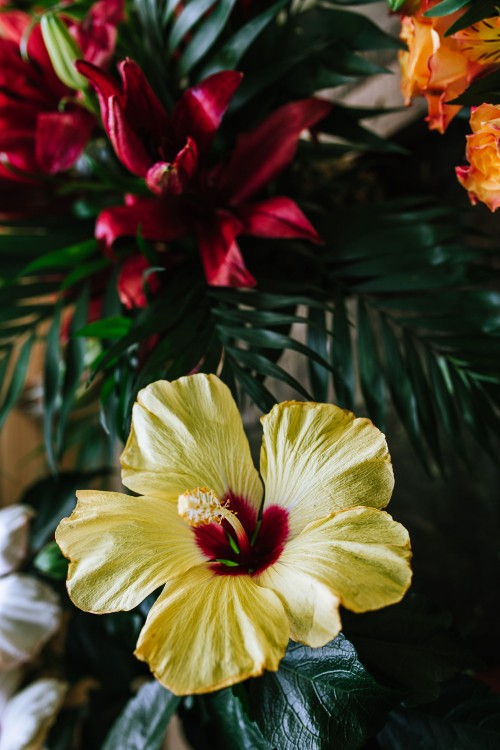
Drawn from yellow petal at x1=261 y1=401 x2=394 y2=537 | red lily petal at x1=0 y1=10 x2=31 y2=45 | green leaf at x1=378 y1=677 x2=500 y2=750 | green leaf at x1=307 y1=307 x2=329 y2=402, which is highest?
red lily petal at x1=0 y1=10 x2=31 y2=45

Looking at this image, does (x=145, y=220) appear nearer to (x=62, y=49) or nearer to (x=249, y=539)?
(x=62, y=49)

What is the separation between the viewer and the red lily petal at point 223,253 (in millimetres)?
534

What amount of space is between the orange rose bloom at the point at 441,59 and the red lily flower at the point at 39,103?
30 cm

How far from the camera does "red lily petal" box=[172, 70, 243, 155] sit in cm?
51

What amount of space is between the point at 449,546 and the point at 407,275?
298mm

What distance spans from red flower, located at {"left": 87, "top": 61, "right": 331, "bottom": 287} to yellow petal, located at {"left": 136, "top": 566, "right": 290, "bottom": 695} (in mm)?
269

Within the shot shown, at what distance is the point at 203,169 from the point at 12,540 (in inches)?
15.9

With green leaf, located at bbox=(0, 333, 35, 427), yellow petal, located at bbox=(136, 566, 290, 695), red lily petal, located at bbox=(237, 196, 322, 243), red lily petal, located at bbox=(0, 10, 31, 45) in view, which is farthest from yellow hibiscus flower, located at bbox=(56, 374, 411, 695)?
red lily petal, located at bbox=(0, 10, 31, 45)

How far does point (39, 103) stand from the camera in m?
0.66

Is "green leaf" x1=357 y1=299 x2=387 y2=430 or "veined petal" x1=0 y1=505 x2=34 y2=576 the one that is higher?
"green leaf" x1=357 y1=299 x2=387 y2=430

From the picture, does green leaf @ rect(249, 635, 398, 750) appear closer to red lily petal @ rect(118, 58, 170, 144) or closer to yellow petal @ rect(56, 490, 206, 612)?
yellow petal @ rect(56, 490, 206, 612)

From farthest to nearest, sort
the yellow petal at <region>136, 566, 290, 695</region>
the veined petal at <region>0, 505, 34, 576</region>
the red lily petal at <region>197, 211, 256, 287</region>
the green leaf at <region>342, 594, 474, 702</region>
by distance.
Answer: the veined petal at <region>0, 505, 34, 576</region>, the red lily petal at <region>197, 211, 256, 287</region>, the green leaf at <region>342, 594, 474, 702</region>, the yellow petal at <region>136, 566, 290, 695</region>

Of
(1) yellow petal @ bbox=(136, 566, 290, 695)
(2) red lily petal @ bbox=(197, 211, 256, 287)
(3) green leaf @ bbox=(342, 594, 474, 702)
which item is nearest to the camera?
(1) yellow petal @ bbox=(136, 566, 290, 695)

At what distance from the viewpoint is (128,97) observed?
51cm
